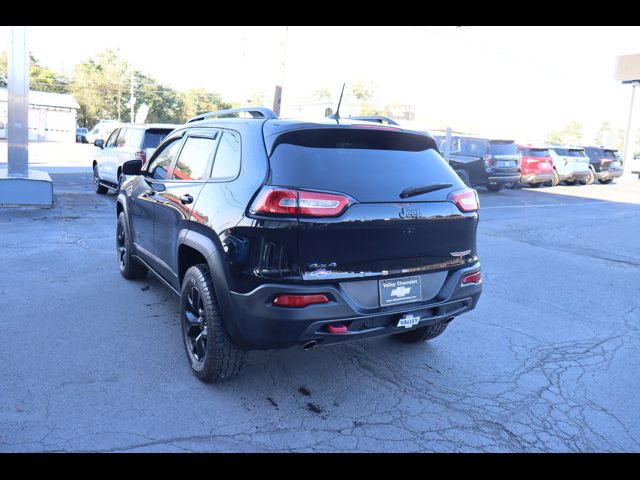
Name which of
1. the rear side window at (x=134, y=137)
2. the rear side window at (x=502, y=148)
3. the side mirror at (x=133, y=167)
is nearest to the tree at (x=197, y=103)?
the rear side window at (x=502, y=148)

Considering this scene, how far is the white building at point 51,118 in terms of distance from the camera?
51094 millimetres

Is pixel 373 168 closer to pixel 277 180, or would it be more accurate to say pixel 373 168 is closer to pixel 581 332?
pixel 277 180

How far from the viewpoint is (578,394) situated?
12.4ft

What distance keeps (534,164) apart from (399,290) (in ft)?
63.0

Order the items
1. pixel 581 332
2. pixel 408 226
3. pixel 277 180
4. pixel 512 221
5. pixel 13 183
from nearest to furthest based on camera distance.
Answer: pixel 277 180 → pixel 408 226 → pixel 581 332 → pixel 13 183 → pixel 512 221

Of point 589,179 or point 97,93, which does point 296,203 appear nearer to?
point 589,179

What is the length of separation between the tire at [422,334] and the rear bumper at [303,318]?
99 cm

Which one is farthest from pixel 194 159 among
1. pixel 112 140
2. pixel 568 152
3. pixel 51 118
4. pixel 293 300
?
pixel 51 118

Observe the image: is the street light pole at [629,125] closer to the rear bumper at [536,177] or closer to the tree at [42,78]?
the rear bumper at [536,177]

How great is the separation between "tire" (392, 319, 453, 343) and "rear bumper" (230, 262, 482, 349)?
0.99 m

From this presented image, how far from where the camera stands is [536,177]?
816 inches

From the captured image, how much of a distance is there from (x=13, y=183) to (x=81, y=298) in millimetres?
6498

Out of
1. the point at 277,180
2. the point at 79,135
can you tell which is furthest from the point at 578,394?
the point at 79,135

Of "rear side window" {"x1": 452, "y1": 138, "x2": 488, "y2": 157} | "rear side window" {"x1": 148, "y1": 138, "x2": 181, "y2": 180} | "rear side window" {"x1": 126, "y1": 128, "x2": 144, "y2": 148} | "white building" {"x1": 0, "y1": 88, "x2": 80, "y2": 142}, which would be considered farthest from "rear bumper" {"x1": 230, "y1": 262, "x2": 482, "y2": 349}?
"white building" {"x1": 0, "y1": 88, "x2": 80, "y2": 142}
